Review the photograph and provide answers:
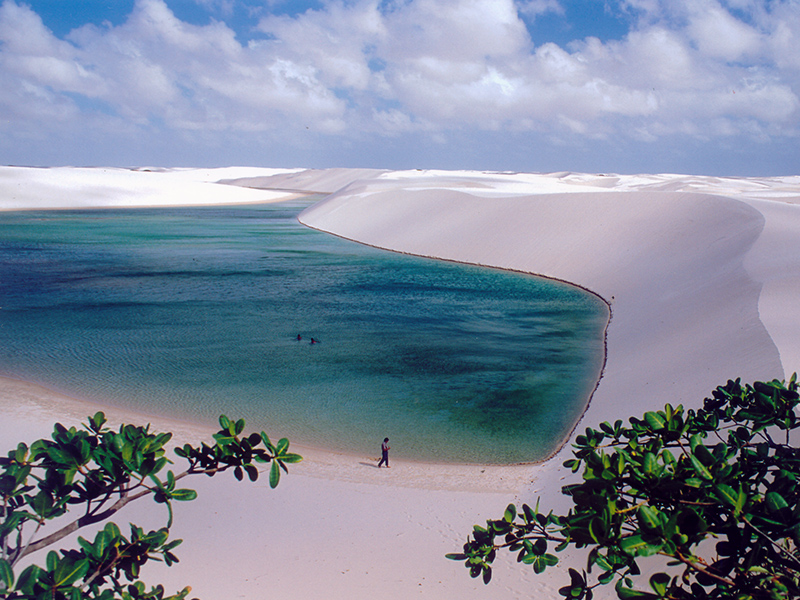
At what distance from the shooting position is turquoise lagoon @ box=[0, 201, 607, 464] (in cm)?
964

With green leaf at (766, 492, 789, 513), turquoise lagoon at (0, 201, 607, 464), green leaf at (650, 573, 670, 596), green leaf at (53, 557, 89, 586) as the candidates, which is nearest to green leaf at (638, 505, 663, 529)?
green leaf at (650, 573, 670, 596)

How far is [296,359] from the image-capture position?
1251 cm

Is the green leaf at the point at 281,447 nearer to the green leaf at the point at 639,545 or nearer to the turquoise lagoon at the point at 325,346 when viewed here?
the green leaf at the point at 639,545

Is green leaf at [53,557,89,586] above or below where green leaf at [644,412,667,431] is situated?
below

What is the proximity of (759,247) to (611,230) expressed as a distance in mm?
9414

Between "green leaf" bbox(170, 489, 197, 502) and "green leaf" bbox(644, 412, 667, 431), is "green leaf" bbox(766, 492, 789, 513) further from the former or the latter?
"green leaf" bbox(170, 489, 197, 502)

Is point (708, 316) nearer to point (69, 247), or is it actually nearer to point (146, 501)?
point (146, 501)

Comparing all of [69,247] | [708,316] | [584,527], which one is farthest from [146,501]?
[69,247]

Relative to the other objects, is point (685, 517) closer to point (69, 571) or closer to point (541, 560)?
point (541, 560)

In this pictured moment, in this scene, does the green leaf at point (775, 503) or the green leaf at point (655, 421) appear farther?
the green leaf at point (655, 421)

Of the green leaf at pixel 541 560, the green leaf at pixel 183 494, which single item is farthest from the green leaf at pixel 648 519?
the green leaf at pixel 183 494

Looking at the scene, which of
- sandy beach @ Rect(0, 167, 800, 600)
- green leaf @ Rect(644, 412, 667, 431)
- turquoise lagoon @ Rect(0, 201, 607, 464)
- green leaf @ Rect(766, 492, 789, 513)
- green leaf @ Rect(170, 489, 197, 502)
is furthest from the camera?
turquoise lagoon @ Rect(0, 201, 607, 464)

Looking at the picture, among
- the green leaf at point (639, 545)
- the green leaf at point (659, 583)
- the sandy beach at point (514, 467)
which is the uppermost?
the green leaf at point (639, 545)

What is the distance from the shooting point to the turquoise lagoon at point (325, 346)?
964cm
